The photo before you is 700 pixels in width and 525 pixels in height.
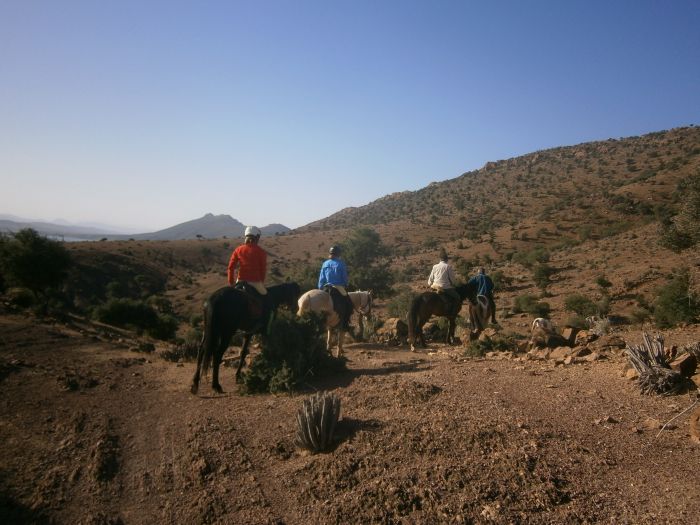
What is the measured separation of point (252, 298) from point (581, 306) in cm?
1548

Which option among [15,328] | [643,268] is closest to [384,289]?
[643,268]

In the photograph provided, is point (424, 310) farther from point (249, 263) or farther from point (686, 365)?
point (686, 365)

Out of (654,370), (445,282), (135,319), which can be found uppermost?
(445,282)

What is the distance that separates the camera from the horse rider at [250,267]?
8.17 m

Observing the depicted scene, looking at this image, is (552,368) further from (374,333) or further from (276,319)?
(374,333)

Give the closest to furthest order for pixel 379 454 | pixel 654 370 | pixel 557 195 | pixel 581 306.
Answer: pixel 379 454, pixel 654 370, pixel 581 306, pixel 557 195

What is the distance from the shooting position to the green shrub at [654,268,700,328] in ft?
41.8

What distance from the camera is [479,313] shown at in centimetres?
1192

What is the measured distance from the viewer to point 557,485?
3.94 meters

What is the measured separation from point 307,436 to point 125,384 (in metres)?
5.54

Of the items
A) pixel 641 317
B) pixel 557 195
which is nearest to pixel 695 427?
pixel 641 317

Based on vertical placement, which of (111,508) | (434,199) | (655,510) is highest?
(434,199)

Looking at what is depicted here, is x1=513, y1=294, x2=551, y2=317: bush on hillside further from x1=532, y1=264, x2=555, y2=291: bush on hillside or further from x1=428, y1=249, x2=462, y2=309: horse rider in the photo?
x1=428, y1=249, x2=462, y2=309: horse rider

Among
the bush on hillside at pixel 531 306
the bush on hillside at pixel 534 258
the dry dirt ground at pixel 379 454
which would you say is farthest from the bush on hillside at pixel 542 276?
the dry dirt ground at pixel 379 454
